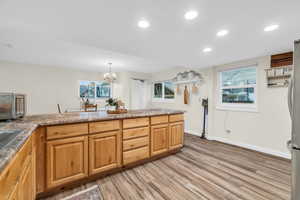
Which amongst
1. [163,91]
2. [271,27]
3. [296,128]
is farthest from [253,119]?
[163,91]

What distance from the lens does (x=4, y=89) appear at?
448cm

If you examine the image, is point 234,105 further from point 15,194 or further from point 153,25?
point 15,194

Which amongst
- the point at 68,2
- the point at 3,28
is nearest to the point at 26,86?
the point at 3,28

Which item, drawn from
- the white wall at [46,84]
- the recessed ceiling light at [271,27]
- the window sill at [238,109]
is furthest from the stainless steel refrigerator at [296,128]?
the white wall at [46,84]

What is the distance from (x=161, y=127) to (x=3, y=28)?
315 centimetres

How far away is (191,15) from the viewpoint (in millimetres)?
1699

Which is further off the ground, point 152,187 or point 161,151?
point 161,151

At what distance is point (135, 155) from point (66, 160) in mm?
1059

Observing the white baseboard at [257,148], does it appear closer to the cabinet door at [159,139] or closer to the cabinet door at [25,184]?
the cabinet door at [159,139]

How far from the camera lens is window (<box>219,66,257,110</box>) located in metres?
3.48

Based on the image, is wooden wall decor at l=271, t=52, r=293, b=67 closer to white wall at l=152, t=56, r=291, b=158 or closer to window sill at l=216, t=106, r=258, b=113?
white wall at l=152, t=56, r=291, b=158

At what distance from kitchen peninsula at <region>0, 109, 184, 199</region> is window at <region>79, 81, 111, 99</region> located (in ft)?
13.2

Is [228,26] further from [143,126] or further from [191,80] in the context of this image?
[191,80]

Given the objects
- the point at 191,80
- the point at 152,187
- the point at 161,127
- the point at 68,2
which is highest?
the point at 68,2
